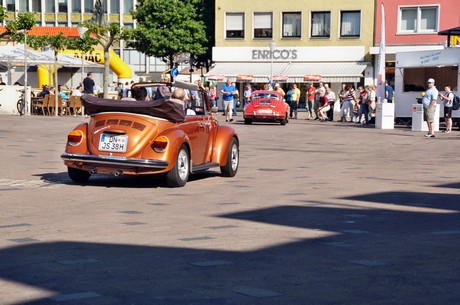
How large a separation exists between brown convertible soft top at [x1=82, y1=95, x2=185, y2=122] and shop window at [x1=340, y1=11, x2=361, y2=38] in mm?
46870

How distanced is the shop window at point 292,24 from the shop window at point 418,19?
682 centimetres

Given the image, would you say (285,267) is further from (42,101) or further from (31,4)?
(31,4)

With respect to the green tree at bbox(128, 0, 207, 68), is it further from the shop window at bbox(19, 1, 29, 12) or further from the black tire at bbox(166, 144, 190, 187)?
the black tire at bbox(166, 144, 190, 187)

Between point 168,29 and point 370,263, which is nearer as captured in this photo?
point 370,263

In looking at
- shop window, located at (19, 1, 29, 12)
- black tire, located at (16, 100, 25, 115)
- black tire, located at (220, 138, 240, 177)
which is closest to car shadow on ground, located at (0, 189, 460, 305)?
black tire, located at (220, 138, 240, 177)

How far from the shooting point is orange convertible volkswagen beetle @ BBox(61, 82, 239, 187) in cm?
1282

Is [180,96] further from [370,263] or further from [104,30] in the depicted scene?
[104,30]

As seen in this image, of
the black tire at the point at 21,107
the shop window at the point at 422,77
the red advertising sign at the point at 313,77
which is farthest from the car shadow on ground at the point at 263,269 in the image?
the red advertising sign at the point at 313,77

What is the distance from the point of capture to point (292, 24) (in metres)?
60.6

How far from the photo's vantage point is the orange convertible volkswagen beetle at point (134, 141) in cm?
1282

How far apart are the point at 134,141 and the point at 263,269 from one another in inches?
250

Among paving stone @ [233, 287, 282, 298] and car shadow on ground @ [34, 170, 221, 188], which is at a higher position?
paving stone @ [233, 287, 282, 298]

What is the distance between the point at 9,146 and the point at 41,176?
7.05m

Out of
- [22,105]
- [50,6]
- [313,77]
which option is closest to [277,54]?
[313,77]
